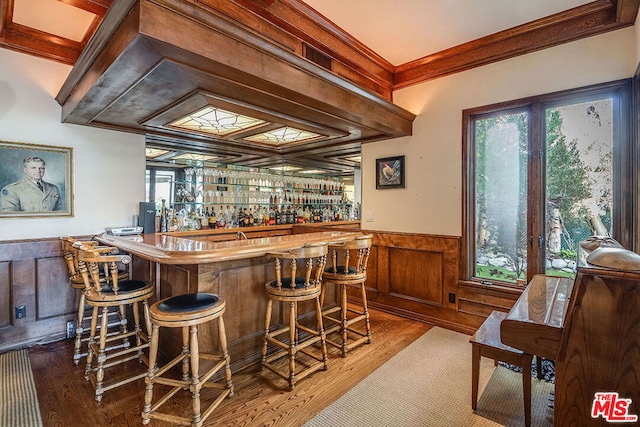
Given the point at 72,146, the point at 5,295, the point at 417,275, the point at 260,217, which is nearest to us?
the point at 5,295

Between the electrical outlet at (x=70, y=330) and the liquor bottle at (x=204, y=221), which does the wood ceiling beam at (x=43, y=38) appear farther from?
the electrical outlet at (x=70, y=330)

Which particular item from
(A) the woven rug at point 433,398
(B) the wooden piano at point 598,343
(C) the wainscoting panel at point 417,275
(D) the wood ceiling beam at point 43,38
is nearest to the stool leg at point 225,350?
(A) the woven rug at point 433,398

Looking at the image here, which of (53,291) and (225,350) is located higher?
(53,291)

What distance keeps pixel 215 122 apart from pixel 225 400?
2.60 metres

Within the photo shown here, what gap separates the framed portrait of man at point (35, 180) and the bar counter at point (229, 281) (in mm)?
690

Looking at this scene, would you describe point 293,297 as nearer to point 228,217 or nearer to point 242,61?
point 242,61

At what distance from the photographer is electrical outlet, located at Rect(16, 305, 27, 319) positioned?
2871mm

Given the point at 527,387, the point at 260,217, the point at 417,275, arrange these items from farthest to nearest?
the point at 260,217
the point at 417,275
the point at 527,387

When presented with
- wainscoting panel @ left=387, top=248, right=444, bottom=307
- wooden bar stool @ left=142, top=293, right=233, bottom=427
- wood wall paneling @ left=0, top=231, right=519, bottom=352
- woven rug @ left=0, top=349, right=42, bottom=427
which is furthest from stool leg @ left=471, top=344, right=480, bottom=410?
woven rug @ left=0, top=349, right=42, bottom=427

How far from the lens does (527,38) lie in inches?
117

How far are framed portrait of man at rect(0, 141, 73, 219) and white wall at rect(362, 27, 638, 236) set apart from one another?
3.45 meters

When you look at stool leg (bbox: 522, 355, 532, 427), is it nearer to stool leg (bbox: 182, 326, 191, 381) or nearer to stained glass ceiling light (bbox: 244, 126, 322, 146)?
stool leg (bbox: 182, 326, 191, 381)

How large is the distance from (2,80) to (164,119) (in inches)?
54.3

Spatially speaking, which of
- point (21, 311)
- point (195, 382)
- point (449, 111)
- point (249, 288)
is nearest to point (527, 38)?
point (449, 111)
